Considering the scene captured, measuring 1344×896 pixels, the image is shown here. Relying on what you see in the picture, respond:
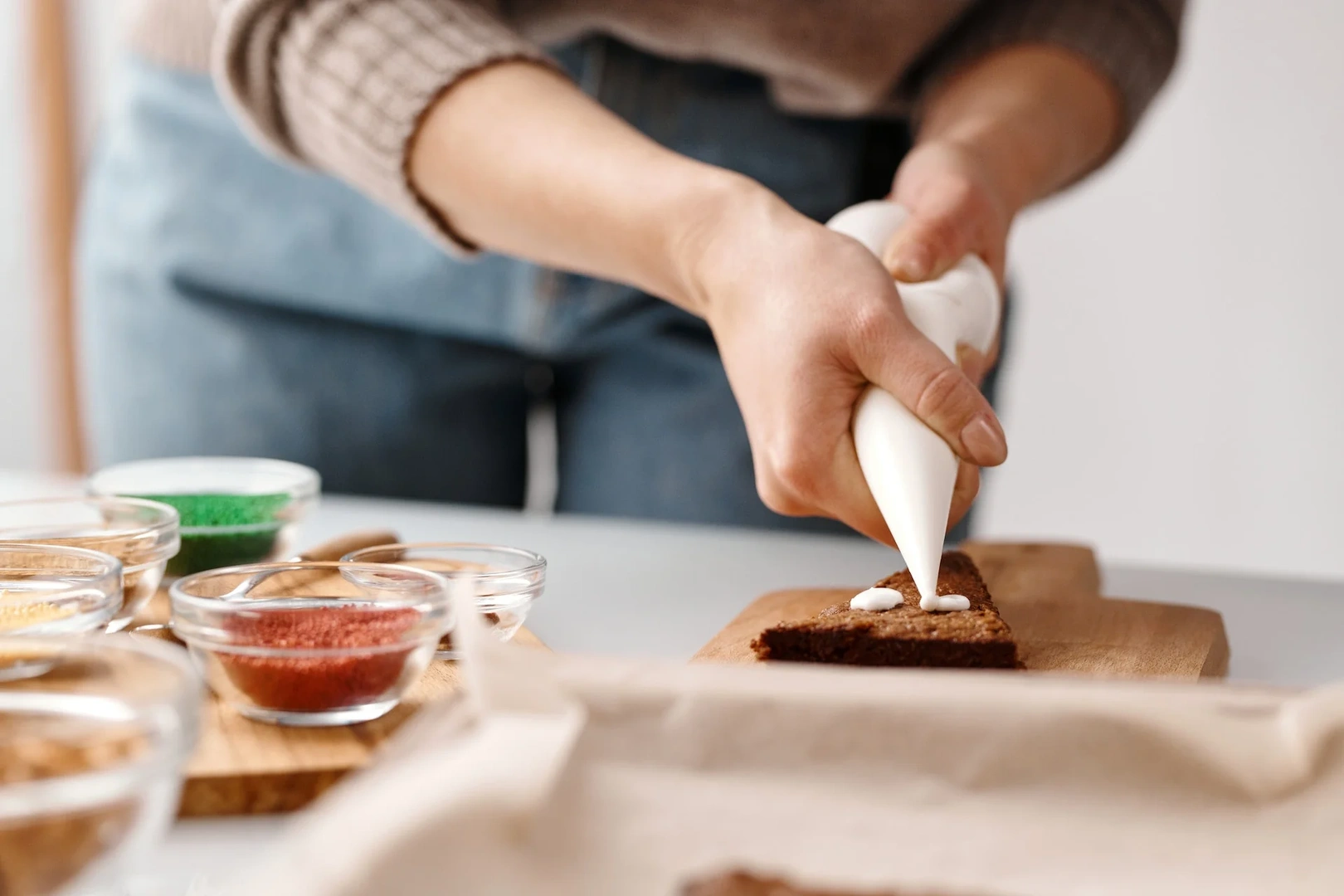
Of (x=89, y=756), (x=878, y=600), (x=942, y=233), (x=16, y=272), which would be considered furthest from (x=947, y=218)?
(x=16, y=272)

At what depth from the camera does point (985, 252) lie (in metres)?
0.92

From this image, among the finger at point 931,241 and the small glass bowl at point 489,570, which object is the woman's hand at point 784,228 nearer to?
the finger at point 931,241

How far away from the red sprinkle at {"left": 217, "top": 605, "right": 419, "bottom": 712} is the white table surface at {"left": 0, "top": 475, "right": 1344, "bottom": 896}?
0.79ft

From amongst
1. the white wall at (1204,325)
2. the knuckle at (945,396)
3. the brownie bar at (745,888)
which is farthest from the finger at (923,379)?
the white wall at (1204,325)

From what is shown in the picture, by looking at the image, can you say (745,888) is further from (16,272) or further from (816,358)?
(16,272)

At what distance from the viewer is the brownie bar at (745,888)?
1.27ft

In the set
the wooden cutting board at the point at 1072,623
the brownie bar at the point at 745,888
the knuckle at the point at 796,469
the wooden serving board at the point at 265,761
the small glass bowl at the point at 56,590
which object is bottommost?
the wooden cutting board at the point at 1072,623

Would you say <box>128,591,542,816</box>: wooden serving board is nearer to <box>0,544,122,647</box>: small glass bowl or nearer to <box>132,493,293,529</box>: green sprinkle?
<box>0,544,122,647</box>: small glass bowl

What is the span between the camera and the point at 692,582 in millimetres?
1005

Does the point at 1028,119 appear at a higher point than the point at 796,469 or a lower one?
higher

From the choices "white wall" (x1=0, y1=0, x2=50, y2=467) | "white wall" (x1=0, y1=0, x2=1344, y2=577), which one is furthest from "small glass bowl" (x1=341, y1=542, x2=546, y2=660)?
"white wall" (x1=0, y1=0, x2=50, y2=467)

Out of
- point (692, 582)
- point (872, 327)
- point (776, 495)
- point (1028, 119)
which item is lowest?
point (692, 582)

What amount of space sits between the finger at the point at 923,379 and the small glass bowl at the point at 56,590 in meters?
0.41

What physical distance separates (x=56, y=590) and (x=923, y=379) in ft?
1.52
